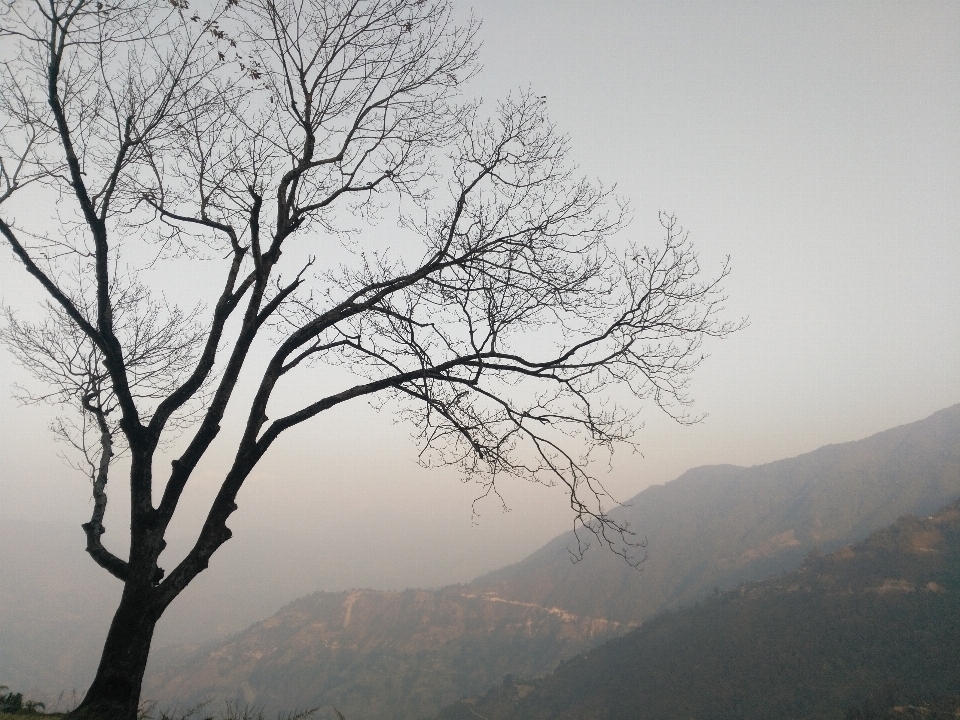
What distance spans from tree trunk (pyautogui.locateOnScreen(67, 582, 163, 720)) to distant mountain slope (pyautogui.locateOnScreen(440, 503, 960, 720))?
9995cm

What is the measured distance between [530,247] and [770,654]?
397 feet

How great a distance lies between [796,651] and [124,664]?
399 ft

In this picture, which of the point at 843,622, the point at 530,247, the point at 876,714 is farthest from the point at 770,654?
the point at 530,247

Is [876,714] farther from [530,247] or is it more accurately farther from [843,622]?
[530,247]

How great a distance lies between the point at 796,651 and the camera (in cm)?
9806

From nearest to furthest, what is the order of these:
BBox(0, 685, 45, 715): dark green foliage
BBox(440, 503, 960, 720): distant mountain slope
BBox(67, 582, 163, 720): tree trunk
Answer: BBox(67, 582, 163, 720): tree trunk
BBox(0, 685, 45, 715): dark green foliage
BBox(440, 503, 960, 720): distant mountain slope

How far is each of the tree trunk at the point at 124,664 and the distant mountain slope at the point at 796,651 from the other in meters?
100.0

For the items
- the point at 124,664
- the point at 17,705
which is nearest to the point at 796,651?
the point at 124,664

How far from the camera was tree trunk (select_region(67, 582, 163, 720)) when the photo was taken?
5629mm

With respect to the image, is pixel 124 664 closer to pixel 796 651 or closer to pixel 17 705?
pixel 17 705

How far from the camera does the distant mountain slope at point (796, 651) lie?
284 ft

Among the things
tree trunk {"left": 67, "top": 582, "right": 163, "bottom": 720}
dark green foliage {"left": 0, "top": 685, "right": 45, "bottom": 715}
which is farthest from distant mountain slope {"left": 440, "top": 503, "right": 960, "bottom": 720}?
dark green foliage {"left": 0, "top": 685, "right": 45, "bottom": 715}

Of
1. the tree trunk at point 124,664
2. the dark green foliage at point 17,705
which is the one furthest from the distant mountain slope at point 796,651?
the dark green foliage at point 17,705

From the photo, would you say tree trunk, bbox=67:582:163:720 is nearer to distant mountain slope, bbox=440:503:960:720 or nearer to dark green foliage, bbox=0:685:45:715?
dark green foliage, bbox=0:685:45:715
